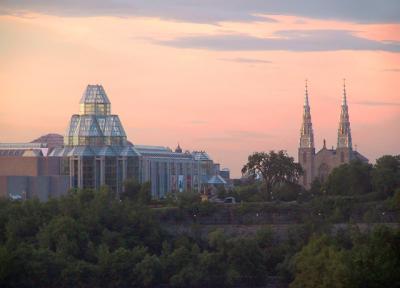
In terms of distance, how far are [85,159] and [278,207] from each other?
1597cm

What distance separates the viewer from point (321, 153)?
14712 cm

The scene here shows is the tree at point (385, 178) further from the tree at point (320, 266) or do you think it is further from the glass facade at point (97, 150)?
the tree at point (320, 266)

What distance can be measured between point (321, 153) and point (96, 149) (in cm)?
5368

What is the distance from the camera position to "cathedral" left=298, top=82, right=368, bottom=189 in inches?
5526

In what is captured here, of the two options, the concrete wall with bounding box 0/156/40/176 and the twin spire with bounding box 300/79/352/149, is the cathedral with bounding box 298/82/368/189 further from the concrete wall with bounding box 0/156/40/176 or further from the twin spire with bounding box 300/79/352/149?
the concrete wall with bounding box 0/156/40/176

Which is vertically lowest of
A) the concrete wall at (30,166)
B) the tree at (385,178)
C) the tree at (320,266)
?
the tree at (320,266)

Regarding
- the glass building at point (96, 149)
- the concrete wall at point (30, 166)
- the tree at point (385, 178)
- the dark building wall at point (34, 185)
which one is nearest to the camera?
the tree at point (385, 178)

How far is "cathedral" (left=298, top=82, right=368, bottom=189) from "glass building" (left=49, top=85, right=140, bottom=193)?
41220 mm

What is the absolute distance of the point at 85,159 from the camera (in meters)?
95.4

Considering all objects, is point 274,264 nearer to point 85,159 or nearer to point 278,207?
point 278,207

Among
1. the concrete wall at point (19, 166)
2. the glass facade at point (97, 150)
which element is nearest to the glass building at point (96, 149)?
the glass facade at point (97, 150)

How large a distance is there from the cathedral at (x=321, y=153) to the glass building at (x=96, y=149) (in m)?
41.2

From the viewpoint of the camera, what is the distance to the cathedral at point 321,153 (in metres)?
140

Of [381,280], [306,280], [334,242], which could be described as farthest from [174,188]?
[381,280]
